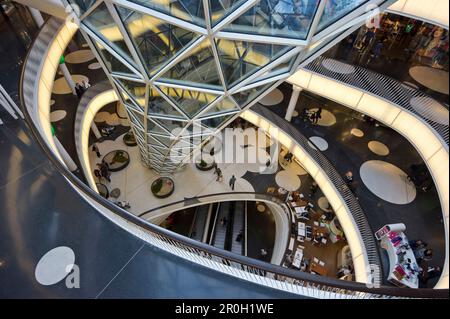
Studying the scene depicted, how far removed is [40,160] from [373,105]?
15.8 metres

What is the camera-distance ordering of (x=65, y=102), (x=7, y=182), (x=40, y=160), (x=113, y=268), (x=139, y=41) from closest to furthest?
(x=113, y=268)
(x=139, y=41)
(x=7, y=182)
(x=40, y=160)
(x=65, y=102)

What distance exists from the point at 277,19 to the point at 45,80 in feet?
38.4

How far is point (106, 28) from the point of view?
7.31 metres

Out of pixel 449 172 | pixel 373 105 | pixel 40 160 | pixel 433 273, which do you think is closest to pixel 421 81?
pixel 373 105

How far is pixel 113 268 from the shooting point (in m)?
6.17

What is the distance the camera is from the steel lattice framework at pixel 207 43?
594 centimetres

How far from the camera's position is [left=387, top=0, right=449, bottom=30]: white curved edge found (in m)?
11.1

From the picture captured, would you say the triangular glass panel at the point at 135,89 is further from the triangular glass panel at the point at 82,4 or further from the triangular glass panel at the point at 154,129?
the triangular glass panel at the point at 82,4

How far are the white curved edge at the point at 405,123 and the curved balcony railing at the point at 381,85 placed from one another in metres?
0.20

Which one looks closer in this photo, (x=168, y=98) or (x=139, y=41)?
(x=139, y=41)

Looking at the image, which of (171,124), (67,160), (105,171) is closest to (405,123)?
(171,124)

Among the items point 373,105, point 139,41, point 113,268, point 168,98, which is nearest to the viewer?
point 113,268

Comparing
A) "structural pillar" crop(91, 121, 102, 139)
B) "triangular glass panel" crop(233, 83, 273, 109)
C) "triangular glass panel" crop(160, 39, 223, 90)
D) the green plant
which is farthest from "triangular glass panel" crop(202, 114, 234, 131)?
"structural pillar" crop(91, 121, 102, 139)

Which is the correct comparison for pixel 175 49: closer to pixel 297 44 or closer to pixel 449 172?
pixel 297 44
